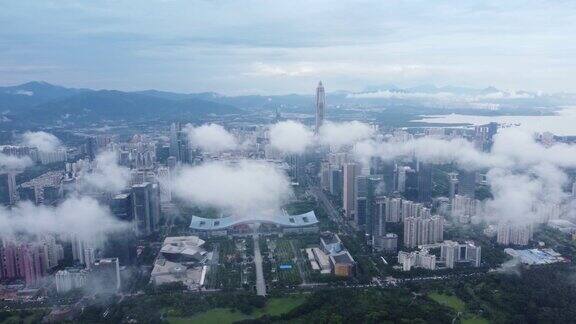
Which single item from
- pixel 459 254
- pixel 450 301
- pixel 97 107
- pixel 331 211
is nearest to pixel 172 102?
pixel 97 107

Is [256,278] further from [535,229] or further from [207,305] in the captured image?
[535,229]

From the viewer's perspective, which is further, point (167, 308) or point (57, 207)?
point (57, 207)

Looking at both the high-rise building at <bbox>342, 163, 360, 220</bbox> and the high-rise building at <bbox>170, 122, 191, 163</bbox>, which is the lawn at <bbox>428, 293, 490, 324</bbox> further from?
the high-rise building at <bbox>170, 122, 191, 163</bbox>

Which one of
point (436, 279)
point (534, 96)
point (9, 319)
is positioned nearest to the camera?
point (9, 319)

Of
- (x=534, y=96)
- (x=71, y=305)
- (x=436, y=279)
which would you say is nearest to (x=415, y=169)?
(x=436, y=279)

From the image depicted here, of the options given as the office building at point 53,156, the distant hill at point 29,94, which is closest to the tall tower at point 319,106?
the office building at point 53,156

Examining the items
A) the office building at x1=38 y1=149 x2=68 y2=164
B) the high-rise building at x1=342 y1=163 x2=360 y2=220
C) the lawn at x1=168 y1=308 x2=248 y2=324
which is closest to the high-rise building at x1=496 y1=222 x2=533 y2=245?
the high-rise building at x1=342 y1=163 x2=360 y2=220

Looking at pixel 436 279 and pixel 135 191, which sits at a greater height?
pixel 135 191
